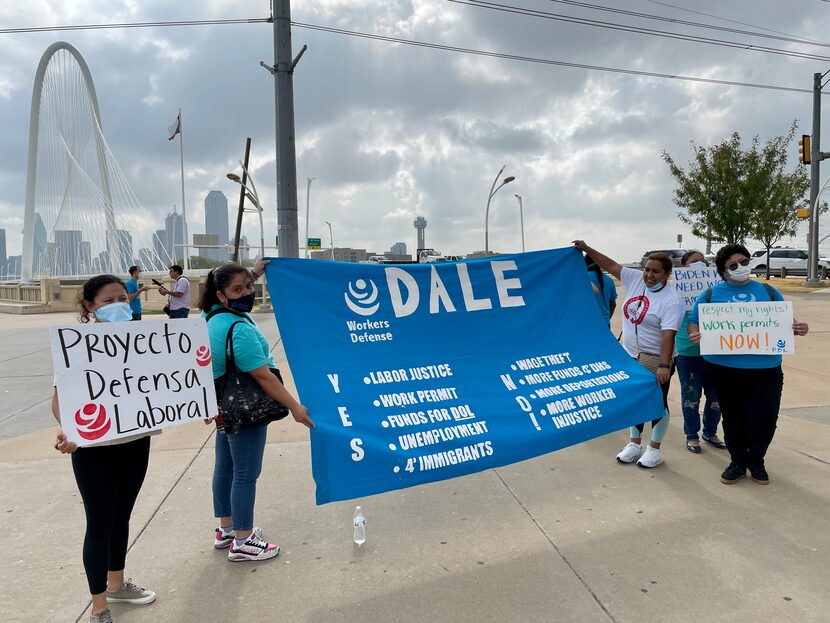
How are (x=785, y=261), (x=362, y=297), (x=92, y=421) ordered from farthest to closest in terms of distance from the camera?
(x=785, y=261), (x=362, y=297), (x=92, y=421)

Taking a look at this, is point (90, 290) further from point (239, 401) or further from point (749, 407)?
point (749, 407)

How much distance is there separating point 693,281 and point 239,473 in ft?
14.5

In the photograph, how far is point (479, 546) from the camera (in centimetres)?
321

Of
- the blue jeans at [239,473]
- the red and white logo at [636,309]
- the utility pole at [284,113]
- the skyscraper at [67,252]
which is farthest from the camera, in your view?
the skyscraper at [67,252]

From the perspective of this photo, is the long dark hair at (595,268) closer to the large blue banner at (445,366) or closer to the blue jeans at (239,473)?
the large blue banner at (445,366)

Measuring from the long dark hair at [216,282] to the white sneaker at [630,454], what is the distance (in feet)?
11.0

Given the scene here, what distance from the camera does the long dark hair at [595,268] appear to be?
4410 mm

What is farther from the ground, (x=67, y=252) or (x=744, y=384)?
(x=67, y=252)

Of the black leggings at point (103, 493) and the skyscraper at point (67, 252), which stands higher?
the skyscraper at point (67, 252)

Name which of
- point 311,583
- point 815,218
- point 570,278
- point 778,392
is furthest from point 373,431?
point 815,218

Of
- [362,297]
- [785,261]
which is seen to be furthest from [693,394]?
[785,261]

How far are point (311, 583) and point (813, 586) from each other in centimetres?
255

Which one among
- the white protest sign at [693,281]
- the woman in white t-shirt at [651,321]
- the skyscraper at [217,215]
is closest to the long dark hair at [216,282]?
the woman in white t-shirt at [651,321]

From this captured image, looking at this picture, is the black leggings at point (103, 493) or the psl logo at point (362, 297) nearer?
the black leggings at point (103, 493)
